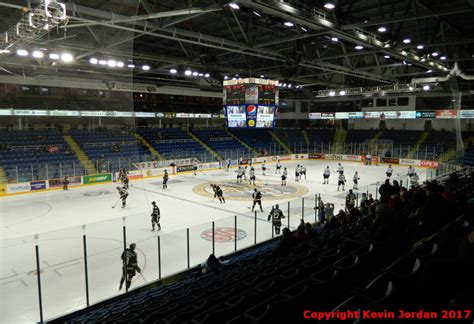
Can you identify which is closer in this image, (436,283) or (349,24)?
(436,283)

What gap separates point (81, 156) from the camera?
2503 centimetres

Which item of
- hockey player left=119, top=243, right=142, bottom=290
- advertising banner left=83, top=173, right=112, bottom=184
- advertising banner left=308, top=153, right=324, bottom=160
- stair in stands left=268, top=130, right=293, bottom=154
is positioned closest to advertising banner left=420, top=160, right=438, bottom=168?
advertising banner left=308, top=153, right=324, bottom=160

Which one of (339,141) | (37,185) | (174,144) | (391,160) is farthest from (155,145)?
(391,160)

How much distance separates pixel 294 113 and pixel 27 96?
113 feet

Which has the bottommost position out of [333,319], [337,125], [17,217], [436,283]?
[17,217]

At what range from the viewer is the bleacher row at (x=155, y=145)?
73.0 feet

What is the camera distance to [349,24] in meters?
12.0

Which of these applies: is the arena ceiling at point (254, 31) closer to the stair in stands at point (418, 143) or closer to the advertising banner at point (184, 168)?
the advertising banner at point (184, 168)

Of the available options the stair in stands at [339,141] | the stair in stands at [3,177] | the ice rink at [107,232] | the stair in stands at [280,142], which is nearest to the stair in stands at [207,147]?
the ice rink at [107,232]

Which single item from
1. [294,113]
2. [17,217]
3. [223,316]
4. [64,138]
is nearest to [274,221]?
[223,316]

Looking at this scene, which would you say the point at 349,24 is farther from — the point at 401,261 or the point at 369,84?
the point at 369,84

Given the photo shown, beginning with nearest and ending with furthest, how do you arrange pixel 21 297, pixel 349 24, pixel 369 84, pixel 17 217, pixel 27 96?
pixel 21 297 < pixel 349 24 < pixel 17 217 < pixel 27 96 < pixel 369 84

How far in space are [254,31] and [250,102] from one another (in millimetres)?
4070

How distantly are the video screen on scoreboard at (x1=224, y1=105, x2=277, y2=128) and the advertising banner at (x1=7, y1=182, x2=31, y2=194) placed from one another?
13.4 meters
